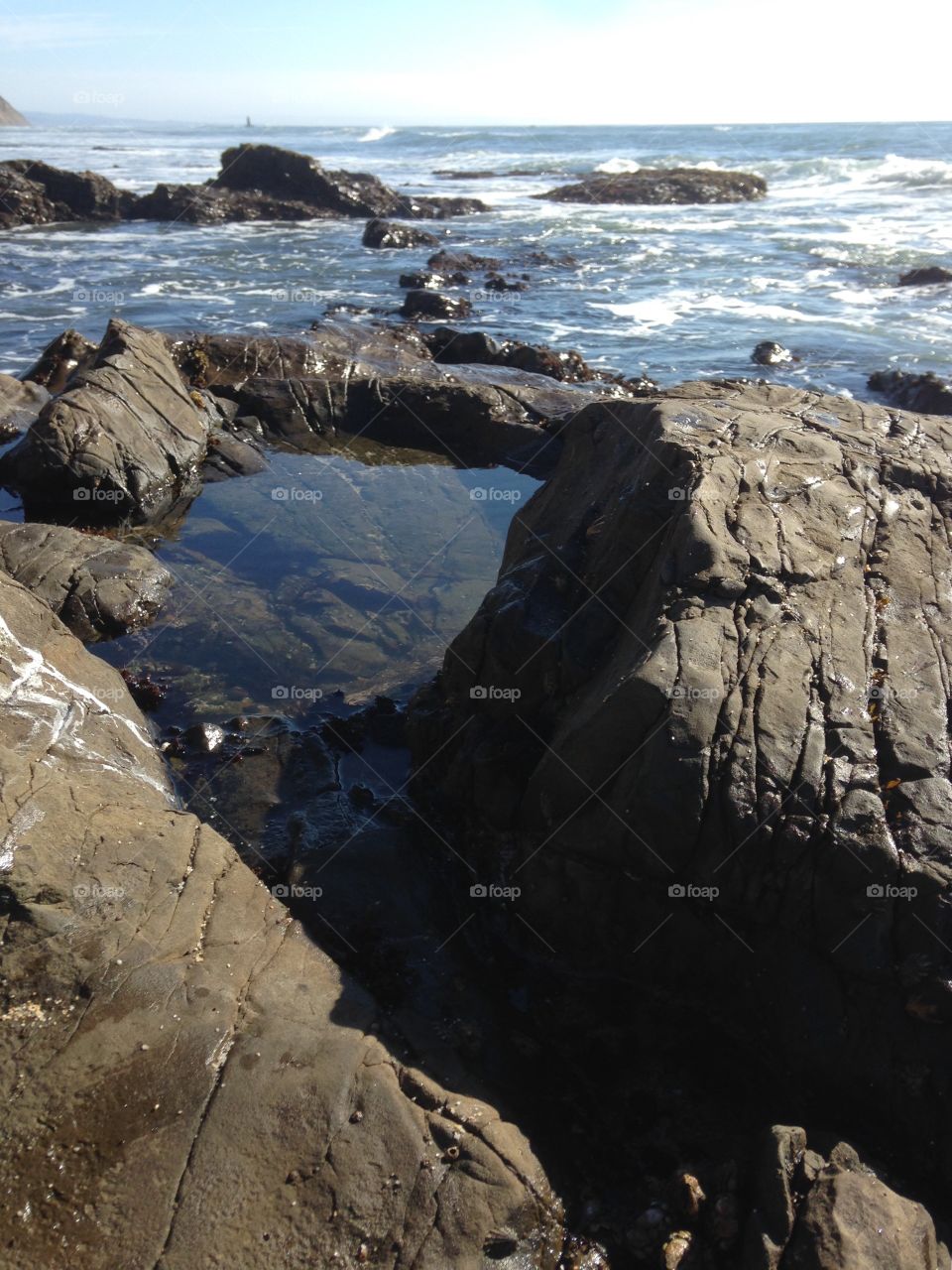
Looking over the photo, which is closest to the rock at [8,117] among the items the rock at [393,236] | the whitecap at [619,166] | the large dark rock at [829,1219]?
the whitecap at [619,166]

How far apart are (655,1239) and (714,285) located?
2825 cm

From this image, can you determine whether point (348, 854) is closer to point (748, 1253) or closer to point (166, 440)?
point (748, 1253)

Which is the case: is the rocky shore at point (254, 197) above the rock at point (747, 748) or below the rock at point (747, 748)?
above

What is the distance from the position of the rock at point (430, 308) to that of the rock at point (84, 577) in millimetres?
13631

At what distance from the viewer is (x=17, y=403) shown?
48.9 feet

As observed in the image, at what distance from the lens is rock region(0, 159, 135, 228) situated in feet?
126

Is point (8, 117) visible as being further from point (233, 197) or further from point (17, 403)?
point (17, 403)

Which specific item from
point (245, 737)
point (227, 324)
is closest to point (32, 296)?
point (227, 324)
